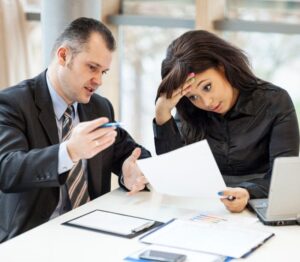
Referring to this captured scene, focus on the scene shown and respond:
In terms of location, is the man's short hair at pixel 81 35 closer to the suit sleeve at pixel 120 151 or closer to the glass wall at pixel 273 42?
the suit sleeve at pixel 120 151

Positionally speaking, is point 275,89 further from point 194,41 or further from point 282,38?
point 282,38

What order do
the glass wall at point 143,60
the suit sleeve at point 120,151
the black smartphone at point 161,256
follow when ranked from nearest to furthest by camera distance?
1. the black smartphone at point 161,256
2. the suit sleeve at point 120,151
3. the glass wall at point 143,60

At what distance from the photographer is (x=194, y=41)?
2463mm

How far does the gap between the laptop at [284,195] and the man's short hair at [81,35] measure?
935 millimetres

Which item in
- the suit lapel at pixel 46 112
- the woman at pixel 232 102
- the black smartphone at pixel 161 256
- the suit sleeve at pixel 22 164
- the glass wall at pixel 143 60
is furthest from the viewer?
the glass wall at pixel 143 60

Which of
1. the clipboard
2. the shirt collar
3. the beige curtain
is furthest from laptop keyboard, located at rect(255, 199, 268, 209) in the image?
the beige curtain

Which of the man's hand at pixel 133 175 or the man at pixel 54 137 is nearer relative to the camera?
the man at pixel 54 137

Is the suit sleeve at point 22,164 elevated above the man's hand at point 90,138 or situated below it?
below

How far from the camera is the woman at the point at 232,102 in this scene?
242 centimetres

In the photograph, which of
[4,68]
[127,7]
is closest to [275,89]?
[127,7]

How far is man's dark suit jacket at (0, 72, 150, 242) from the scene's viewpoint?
2.03 meters

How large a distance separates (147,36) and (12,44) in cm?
97

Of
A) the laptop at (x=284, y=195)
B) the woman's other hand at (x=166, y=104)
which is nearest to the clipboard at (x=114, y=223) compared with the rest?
the laptop at (x=284, y=195)

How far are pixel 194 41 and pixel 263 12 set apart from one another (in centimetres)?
124
